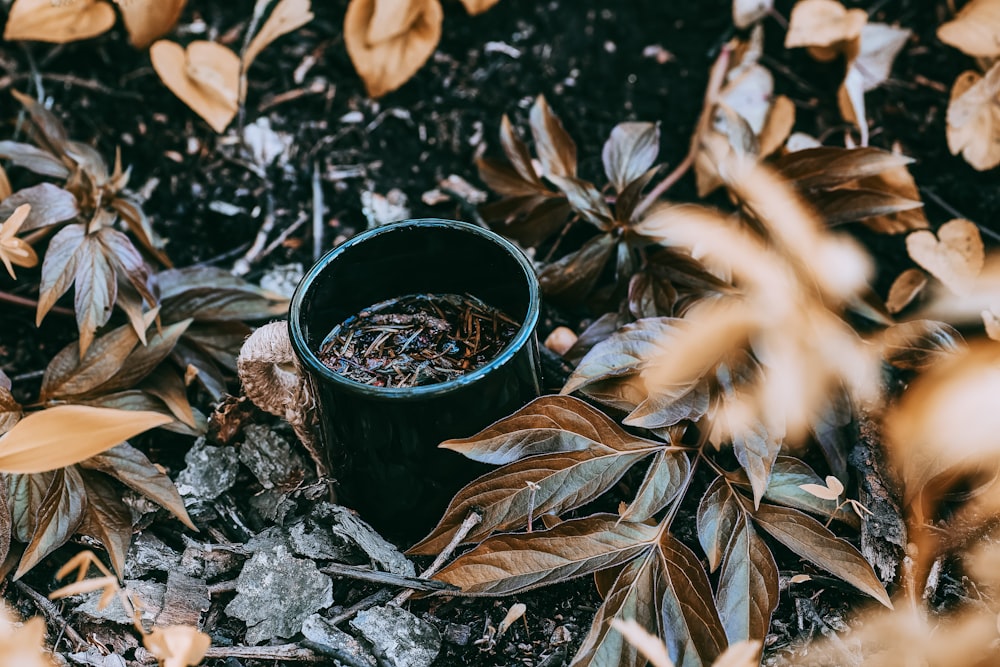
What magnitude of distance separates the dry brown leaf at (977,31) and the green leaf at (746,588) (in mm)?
1090

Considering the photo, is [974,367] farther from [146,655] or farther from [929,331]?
[146,655]

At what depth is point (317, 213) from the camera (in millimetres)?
1570

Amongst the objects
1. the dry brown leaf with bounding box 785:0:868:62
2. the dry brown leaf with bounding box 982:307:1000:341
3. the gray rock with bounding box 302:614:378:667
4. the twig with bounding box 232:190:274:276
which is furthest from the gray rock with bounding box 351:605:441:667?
the dry brown leaf with bounding box 785:0:868:62

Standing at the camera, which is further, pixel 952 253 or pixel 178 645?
pixel 952 253

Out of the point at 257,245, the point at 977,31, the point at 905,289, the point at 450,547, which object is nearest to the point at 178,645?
the point at 450,547

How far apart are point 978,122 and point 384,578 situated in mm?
1281

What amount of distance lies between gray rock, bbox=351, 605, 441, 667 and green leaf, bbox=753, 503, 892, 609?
431 millimetres

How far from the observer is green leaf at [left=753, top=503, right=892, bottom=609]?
39.2 inches

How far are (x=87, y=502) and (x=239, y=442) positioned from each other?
220mm

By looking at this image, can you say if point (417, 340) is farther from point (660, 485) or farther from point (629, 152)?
point (629, 152)

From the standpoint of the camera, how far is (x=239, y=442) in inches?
49.4

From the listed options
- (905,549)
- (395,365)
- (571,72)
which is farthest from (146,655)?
(571,72)

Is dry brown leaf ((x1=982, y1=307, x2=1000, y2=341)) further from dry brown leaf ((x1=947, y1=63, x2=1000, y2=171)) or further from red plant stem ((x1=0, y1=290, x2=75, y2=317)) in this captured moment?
red plant stem ((x1=0, y1=290, x2=75, y2=317))

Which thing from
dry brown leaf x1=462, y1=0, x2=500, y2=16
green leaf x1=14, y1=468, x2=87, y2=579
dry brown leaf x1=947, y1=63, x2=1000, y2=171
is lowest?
green leaf x1=14, y1=468, x2=87, y2=579
